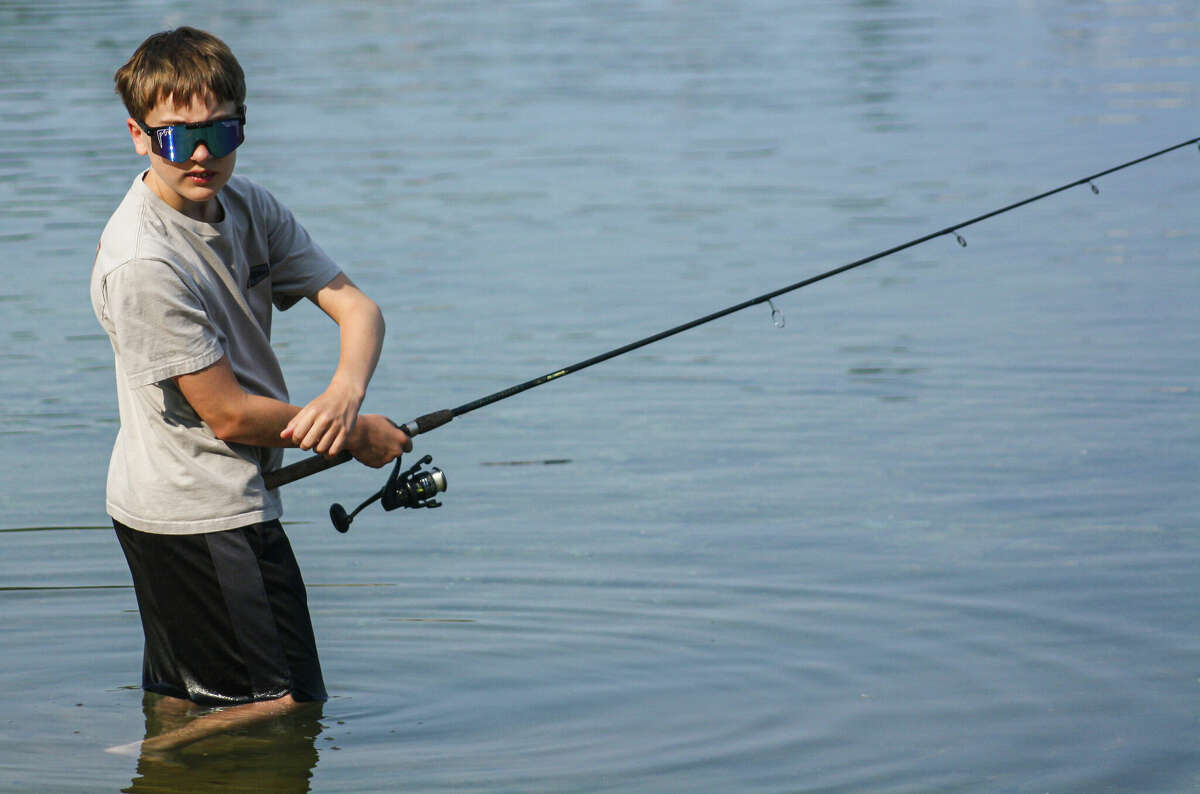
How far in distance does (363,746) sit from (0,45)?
888 inches

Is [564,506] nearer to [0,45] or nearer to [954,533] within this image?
[954,533]

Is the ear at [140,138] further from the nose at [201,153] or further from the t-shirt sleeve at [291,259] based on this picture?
the t-shirt sleeve at [291,259]

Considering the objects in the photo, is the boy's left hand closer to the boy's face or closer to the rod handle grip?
the rod handle grip

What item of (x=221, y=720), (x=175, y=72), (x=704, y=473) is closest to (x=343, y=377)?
(x=175, y=72)

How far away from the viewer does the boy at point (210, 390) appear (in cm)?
350

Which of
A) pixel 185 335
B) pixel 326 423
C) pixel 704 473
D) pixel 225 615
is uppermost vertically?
pixel 185 335

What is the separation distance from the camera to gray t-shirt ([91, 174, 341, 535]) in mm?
3473

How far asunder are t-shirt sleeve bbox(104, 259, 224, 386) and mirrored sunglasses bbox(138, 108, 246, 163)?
218mm

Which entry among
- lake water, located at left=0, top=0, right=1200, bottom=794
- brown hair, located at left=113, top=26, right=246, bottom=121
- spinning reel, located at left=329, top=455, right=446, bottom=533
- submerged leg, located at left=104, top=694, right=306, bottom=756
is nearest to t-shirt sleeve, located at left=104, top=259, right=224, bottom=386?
brown hair, located at left=113, top=26, right=246, bottom=121

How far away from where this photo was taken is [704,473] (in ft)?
21.1

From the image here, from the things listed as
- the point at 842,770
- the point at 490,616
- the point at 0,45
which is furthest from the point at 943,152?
the point at 0,45

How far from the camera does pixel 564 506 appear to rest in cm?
616

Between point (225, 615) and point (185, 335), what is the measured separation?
62 centimetres

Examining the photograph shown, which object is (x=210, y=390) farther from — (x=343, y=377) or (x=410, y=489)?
(x=410, y=489)
